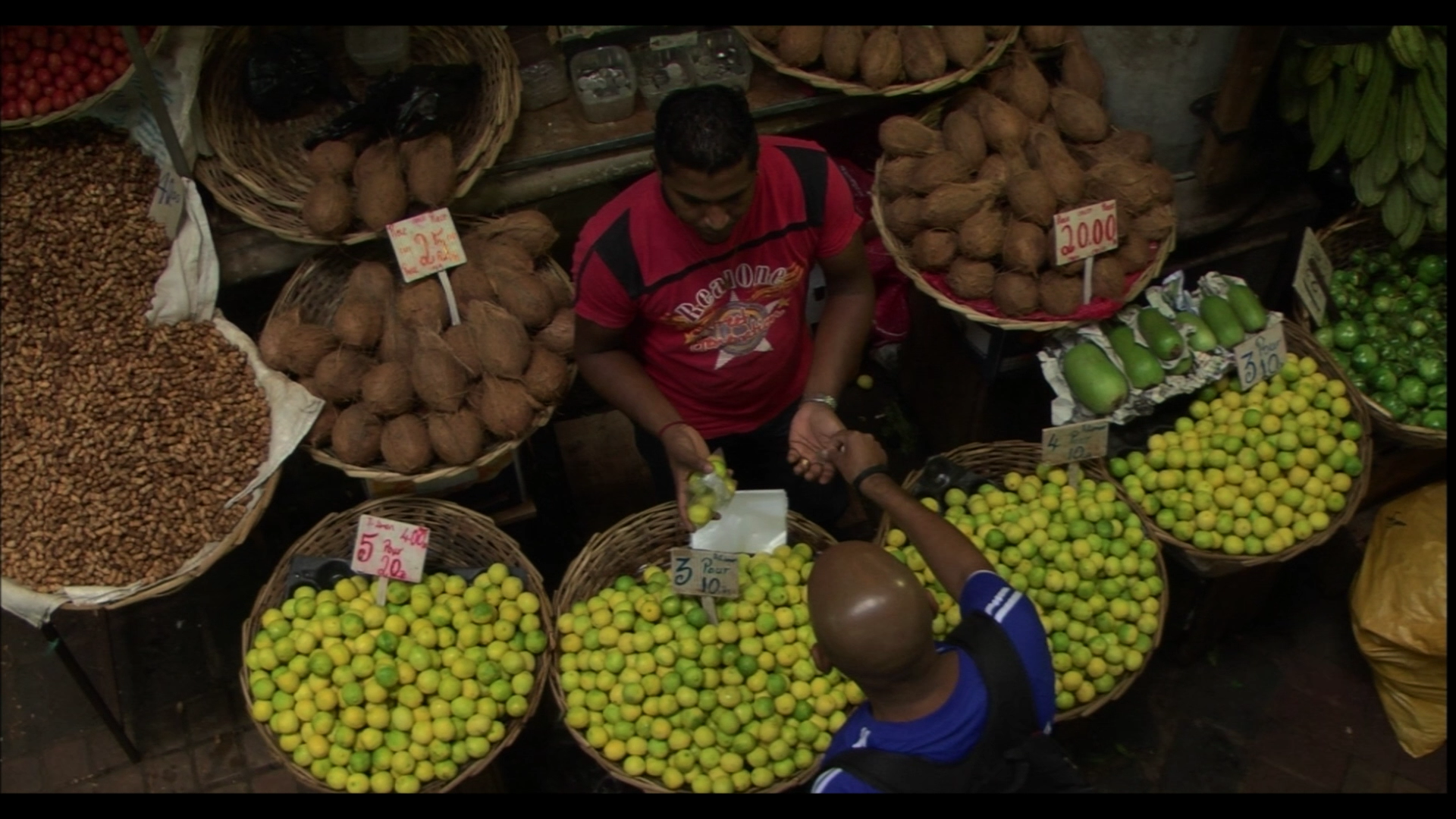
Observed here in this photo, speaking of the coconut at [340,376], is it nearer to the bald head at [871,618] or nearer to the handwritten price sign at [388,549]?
the handwritten price sign at [388,549]

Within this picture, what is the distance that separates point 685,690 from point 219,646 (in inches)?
75.0

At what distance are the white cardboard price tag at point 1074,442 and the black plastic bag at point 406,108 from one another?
2013 mm

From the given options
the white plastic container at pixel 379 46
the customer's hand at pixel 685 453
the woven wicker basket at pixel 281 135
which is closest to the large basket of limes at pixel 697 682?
the customer's hand at pixel 685 453

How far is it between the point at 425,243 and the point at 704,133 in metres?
1.33

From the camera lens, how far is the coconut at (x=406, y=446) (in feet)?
9.55

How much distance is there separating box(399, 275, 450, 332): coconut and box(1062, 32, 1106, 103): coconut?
2156mm

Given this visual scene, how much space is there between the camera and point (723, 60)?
376cm

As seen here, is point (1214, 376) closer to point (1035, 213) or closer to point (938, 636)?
point (1035, 213)

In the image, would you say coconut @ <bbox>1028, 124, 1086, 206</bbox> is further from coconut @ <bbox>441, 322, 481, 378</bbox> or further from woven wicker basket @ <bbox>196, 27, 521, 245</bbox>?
coconut @ <bbox>441, 322, 481, 378</bbox>

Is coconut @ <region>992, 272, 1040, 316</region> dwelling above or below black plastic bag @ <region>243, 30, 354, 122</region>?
below

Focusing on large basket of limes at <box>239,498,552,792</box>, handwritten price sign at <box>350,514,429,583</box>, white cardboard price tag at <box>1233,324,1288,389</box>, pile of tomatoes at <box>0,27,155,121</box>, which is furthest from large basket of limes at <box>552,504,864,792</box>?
pile of tomatoes at <box>0,27,155,121</box>

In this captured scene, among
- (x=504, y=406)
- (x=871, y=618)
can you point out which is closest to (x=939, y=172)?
(x=504, y=406)

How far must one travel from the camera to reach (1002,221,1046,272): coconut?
3193mm

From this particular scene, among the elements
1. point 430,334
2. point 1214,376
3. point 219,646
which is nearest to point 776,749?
point 430,334
